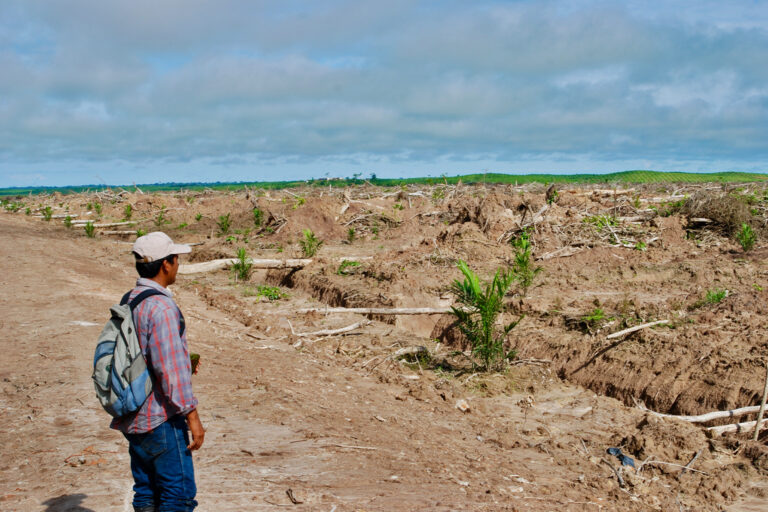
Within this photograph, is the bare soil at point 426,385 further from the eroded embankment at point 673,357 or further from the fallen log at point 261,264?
the fallen log at point 261,264

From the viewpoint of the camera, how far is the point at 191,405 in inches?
102

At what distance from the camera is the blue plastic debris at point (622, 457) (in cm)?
470

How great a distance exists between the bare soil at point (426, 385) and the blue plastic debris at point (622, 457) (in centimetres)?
6

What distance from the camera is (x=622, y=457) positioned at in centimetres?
480

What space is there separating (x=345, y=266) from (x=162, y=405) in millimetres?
8930

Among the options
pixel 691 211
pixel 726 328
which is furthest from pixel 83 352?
pixel 691 211

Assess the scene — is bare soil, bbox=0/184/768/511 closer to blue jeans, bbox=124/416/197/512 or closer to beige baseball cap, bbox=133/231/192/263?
blue jeans, bbox=124/416/197/512

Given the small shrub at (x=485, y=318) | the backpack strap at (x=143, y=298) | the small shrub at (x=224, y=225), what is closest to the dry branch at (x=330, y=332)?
the small shrub at (x=485, y=318)

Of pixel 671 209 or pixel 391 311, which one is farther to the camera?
pixel 671 209

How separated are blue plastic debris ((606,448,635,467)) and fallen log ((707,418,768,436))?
2.94 ft

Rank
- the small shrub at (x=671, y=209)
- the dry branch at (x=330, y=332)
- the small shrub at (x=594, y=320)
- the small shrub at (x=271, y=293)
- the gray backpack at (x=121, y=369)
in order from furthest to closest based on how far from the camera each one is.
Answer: the small shrub at (x=671, y=209)
the small shrub at (x=271, y=293)
the dry branch at (x=330, y=332)
the small shrub at (x=594, y=320)
the gray backpack at (x=121, y=369)

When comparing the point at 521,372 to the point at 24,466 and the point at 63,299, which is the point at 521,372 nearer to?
the point at 24,466

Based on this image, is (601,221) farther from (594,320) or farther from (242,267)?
(242,267)

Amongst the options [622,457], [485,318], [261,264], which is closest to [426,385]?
[485,318]
